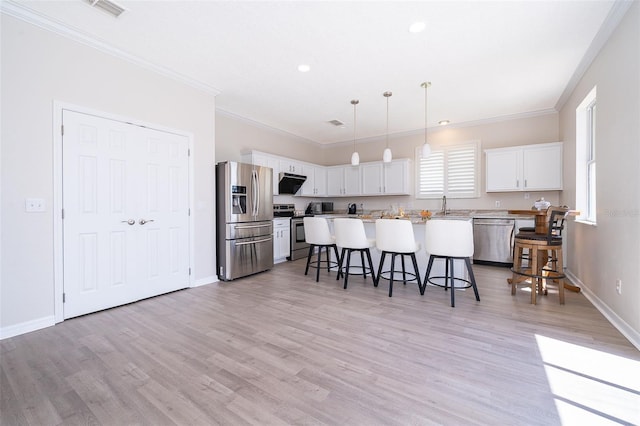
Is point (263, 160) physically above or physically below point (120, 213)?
above

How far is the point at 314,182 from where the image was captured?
698cm

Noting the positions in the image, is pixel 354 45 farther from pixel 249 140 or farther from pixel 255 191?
pixel 249 140

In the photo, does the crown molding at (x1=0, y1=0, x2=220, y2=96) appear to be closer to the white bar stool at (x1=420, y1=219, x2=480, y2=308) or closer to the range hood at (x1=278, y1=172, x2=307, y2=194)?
the range hood at (x1=278, y1=172, x2=307, y2=194)

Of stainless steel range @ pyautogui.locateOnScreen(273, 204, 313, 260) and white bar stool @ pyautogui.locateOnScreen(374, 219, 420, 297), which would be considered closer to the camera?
white bar stool @ pyautogui.locateOnScreen(374, 219, 420, 297)

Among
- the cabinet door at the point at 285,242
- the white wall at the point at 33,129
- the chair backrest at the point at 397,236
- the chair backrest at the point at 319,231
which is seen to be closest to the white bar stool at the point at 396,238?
the chair backrest at the point at 397,236

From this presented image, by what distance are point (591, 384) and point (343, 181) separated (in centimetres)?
585

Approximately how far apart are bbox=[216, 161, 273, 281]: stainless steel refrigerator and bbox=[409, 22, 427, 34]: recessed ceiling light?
9.15 feet

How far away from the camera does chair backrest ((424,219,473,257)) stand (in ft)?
10.1

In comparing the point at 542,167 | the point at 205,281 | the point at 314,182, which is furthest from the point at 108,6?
the point at 542,167

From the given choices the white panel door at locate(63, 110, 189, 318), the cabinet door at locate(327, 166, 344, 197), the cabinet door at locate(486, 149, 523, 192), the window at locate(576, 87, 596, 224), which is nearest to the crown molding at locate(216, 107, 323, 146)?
the cabinet door at locate(327, 166, 344, 197)

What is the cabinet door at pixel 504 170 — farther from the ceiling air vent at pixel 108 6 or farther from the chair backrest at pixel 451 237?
the ceiling air vent at pixel 108 6

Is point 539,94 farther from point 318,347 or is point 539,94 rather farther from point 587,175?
point 318,347

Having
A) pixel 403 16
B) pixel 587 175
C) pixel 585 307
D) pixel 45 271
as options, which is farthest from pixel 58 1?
pixel 587 175

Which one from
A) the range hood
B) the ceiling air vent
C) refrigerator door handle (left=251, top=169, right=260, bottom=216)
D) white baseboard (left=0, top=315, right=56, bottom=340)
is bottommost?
white baseboard (left=0, top=315, right=56, bottom=340)
